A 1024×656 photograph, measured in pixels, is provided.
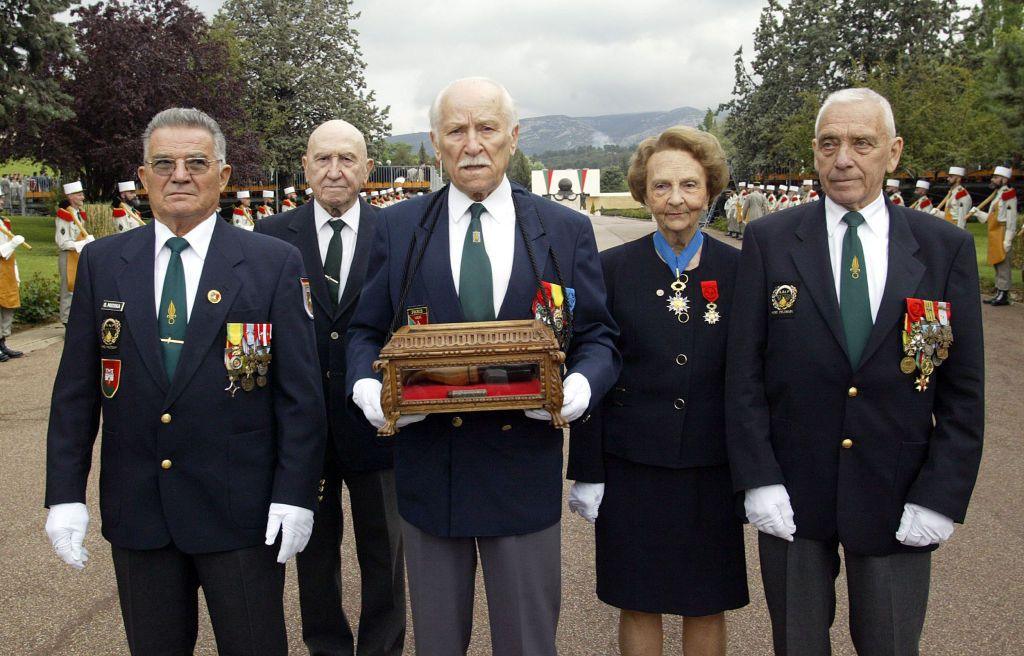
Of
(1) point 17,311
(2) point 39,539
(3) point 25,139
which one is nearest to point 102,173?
(3) point 25,139

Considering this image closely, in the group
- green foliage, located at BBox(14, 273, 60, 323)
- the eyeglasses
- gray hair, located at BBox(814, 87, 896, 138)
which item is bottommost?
green foliage, located at BBox(14, 273, 60, 323)

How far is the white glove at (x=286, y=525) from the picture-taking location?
8.86ft

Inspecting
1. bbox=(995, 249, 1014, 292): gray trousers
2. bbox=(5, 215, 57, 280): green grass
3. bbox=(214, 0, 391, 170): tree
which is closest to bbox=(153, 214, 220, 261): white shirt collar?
bbox=(995, 249, 1014, 292): gray trousers

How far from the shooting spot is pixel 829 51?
46688 mm

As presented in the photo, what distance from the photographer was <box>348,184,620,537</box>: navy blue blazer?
2.64 meters

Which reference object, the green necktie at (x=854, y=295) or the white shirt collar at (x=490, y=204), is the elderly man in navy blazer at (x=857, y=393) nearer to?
the green necktie at (x=854, y=295)

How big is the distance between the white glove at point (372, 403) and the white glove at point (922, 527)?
154 cm

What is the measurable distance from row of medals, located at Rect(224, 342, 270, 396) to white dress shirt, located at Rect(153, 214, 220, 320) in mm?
216

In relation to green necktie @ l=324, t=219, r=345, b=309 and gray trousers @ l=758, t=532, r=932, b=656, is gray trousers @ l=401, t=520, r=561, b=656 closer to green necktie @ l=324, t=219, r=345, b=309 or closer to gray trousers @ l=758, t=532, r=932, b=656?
gray trousers @ l=758, t=532, r=932, b=656

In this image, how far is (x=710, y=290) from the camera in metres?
3.18

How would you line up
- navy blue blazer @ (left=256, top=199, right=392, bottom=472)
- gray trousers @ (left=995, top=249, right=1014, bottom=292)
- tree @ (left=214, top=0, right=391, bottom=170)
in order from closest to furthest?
navy blue blazer @ (left=256, top=199, right=392, bottom=472) < gray trousers @ (left=995, top=249, right=1014, bottom=292) < tree @ (left=214, top=0, right=391, bottom=170)

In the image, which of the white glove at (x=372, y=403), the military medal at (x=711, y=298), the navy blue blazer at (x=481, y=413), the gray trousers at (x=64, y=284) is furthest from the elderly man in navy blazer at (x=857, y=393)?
the gray trousers at (x=64, y=284)

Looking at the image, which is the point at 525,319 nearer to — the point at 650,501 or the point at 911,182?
the point at 650,501

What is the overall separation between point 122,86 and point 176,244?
102 ft
